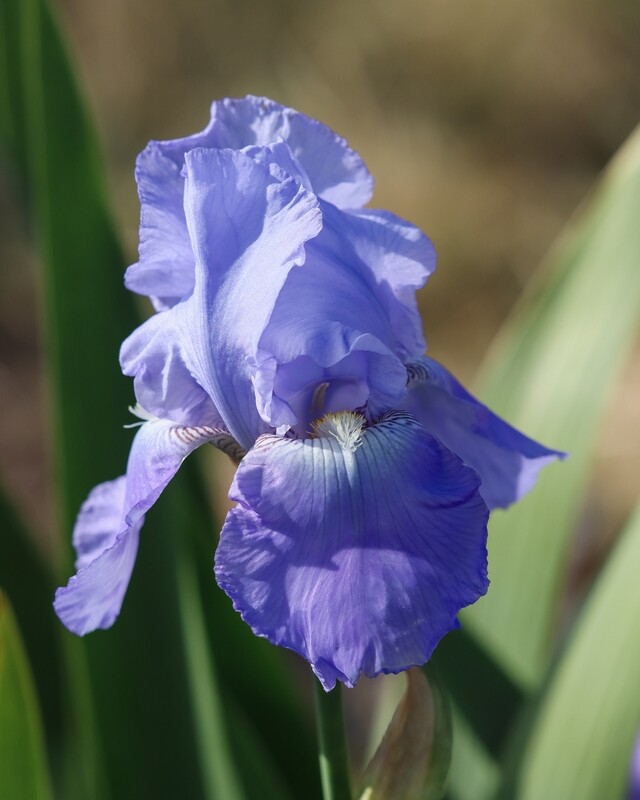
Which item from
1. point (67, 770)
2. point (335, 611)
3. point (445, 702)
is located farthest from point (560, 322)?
point (67, 770)

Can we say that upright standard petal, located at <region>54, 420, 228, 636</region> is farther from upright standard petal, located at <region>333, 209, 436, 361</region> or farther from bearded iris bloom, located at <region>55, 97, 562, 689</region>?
upright standard petal, located at <region>333, 209, 436, 361</region>

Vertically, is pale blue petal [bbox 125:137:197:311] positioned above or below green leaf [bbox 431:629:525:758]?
above

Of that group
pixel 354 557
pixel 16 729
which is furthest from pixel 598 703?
pixel 16 729

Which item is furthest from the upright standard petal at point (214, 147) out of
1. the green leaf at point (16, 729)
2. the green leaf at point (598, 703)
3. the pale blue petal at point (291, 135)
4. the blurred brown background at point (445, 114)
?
the blurred brown background at point (445, 114)

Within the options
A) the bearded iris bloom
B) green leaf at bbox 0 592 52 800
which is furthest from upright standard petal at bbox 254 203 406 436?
green leaf at bbox 0 592 52 800

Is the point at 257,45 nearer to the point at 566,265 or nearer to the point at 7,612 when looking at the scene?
the point at 566,265

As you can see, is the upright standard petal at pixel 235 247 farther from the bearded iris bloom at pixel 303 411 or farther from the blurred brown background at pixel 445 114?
the blurred brown background at pixel 445 114
